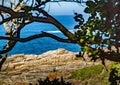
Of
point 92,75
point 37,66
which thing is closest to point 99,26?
point 92,75

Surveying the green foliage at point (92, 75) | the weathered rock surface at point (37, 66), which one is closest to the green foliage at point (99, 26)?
the green foliage at point (92, 75)

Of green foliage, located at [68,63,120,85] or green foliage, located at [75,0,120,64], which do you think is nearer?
green foliage, located at [75,0,120,64]

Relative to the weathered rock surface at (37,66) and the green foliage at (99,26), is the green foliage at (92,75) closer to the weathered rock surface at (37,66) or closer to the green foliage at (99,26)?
the weathered rock surface at (37,66)

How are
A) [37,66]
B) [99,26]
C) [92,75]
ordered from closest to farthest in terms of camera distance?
[99,26], [92,75], [37,66]

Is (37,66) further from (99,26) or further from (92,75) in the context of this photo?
(99,26)

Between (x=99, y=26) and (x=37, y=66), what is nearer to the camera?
(x=99, y=26)

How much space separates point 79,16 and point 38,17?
77 centimetres

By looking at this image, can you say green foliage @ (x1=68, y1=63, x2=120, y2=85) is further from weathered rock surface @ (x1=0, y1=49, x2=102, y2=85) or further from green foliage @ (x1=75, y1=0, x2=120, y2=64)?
green foliage @ (x1=75, y1=0, x2=120, y2=64)

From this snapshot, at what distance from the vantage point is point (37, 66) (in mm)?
32750

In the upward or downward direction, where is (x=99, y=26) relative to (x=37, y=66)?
upward

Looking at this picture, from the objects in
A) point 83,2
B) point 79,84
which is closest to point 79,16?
point 83,2

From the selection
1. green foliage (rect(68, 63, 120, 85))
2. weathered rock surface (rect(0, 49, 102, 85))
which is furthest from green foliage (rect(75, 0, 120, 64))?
weathered rock surface (rect(0, 49, 102, 85))

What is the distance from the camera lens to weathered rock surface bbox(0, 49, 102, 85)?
95.5 ft

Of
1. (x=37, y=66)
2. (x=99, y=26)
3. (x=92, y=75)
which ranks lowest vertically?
(x=37, y=66)
